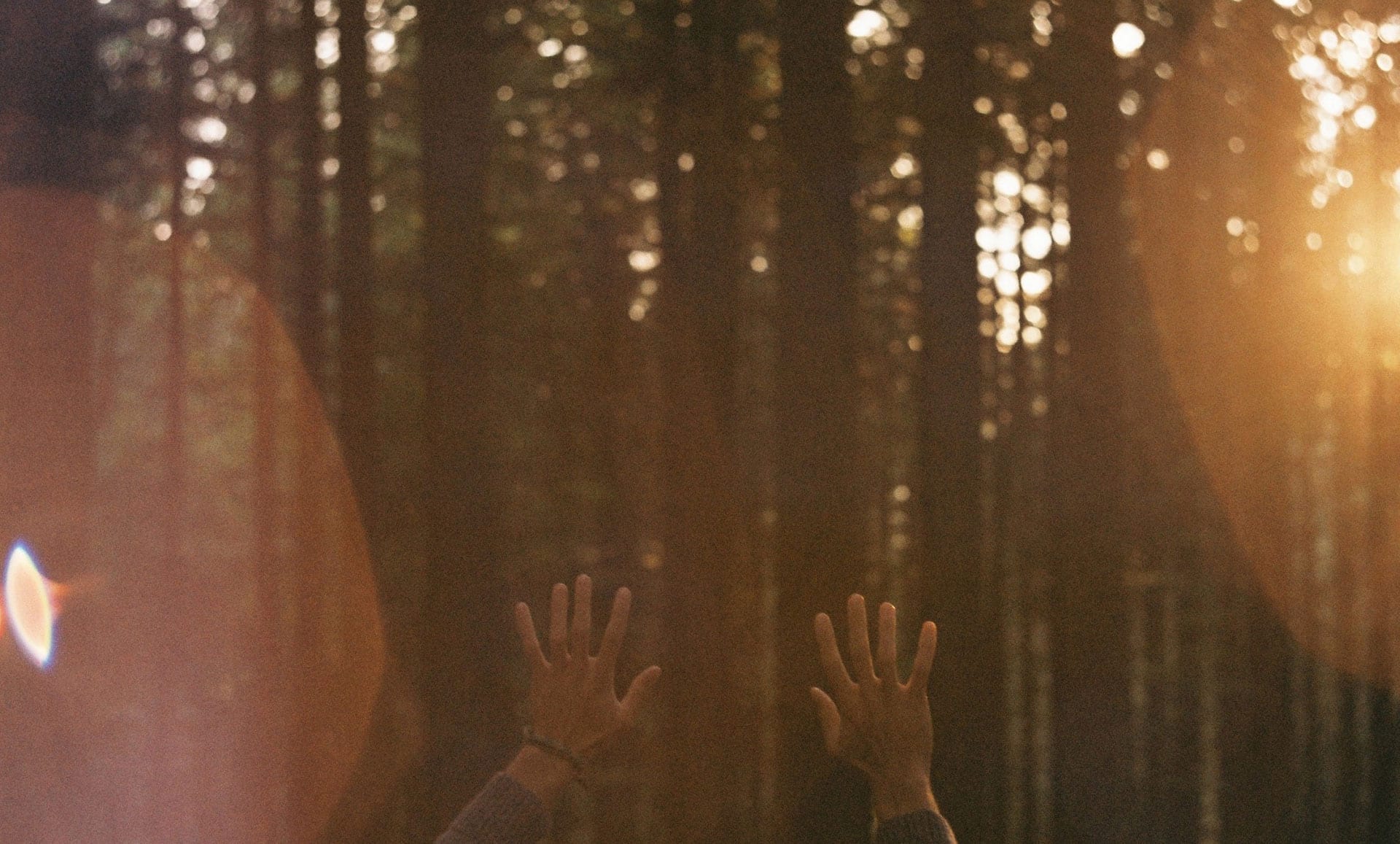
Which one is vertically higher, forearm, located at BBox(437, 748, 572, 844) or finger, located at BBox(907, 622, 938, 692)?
finger, located at BBox(907, 622, 938, 692)

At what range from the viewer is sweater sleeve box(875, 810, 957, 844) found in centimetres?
75

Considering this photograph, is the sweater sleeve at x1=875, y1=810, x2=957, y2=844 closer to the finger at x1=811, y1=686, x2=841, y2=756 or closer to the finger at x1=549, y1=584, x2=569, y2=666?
the finger at x1=811, y1=686, x2=841, y2=756

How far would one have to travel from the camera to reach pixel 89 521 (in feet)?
4.50

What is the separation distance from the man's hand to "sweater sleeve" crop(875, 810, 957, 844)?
21 cm

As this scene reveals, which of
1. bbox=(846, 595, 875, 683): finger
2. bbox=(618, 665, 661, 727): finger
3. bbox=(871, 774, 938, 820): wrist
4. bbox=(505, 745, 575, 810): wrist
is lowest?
bbox=(871, 774, 938, 820): wrist

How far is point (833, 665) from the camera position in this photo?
0.84 m

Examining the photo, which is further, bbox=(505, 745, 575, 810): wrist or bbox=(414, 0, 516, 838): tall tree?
bbox=(414, 0, 516, 838): tall tree

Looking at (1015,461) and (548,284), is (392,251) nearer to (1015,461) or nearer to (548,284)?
(548,284)

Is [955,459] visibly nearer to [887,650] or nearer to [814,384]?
[814,384]

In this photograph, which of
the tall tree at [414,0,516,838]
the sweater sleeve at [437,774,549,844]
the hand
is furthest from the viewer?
the tall tree at [414,0,516,838]

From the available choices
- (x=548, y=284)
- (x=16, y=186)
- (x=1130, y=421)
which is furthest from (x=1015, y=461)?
(x=16, y=186)

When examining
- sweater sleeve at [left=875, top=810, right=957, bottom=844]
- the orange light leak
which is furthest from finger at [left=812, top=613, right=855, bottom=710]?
the orange light leak

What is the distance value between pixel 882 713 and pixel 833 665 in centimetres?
6

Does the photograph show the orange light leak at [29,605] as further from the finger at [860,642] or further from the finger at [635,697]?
the finger at [860,642]
